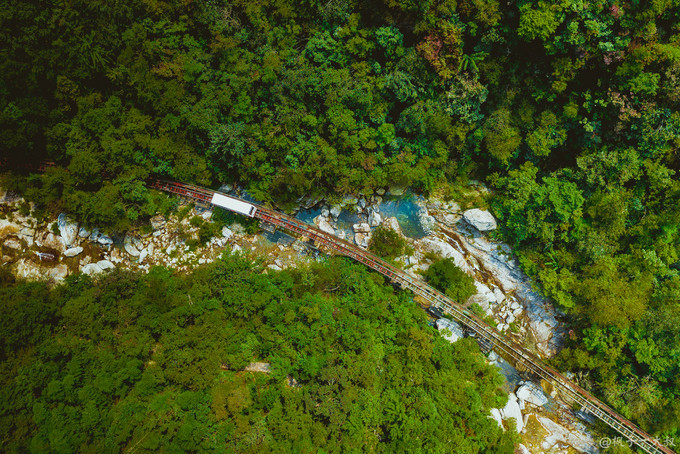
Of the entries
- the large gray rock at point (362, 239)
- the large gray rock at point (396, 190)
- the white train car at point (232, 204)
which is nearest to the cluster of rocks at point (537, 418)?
the large gray rock at point (362, 239)

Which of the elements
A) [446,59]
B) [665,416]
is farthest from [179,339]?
[665,416]

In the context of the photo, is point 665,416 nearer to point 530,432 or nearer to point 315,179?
point 530,432

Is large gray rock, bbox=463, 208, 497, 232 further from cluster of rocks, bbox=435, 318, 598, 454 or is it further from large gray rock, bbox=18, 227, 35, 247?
large gray rock, bbox=18, 227, 35, 247

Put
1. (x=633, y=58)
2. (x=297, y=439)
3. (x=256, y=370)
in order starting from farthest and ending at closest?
(x=256, y=370)
(x=633, y=58)
(x=297, y=439)

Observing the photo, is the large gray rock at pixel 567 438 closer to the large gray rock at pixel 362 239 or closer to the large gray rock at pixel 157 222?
the large gray rock at pixel 362 239

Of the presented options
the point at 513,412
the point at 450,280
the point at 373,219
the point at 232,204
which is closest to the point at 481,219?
the point at 450,280

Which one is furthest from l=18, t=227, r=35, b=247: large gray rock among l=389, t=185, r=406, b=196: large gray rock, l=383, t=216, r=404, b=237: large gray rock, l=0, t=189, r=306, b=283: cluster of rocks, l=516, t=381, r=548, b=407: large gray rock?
l=516, t=381, r=548, b=407: large gray rock
